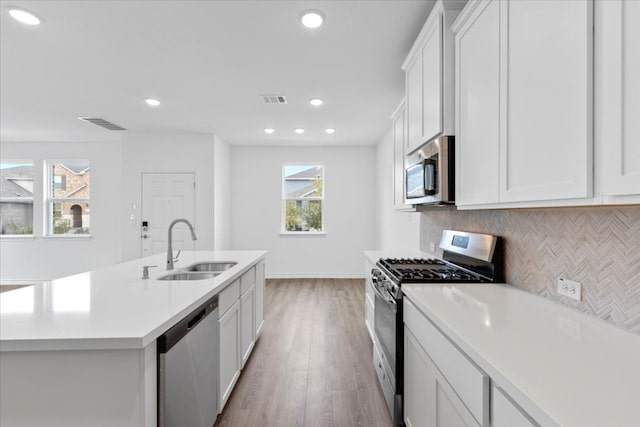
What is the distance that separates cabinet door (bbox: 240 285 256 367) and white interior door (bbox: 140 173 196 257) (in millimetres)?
2975

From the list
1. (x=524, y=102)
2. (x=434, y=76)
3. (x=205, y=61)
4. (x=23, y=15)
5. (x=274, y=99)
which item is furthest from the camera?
(x=274, y=99)

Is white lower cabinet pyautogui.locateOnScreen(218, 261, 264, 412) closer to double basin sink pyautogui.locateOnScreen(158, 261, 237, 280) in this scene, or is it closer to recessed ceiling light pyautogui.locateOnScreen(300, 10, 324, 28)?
double basin sink pyautogui.locateOnScreen(158, 261, 237, 280)

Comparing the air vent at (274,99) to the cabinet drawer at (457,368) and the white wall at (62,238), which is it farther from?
the white wall at (62,238)

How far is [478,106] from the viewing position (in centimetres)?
158

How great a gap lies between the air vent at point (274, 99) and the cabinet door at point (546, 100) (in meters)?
2.61

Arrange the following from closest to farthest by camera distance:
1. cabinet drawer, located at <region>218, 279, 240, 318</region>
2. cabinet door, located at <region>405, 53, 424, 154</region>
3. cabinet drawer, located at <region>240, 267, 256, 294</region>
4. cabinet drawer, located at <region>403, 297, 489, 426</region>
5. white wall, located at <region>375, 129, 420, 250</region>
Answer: cabinet drawer, located at <region>403, 297, 489, 426</region>, cabinet drawer, located at <region>218, 279, 240, 318</region>, cabinet door, located at <region>405, 53, 424, 154</region>, cabinet drawer, located at <region>240, 267, 256, 294</region>, white wall, located at <region>375, 129, 420, 250</region>

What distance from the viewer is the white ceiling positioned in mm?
2105

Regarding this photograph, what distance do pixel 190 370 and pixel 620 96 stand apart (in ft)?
6.04

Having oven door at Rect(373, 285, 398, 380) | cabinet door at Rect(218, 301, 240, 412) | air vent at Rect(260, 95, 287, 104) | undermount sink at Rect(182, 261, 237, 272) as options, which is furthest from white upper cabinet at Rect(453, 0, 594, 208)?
air vent at Rect(260, 95, 287, 104)

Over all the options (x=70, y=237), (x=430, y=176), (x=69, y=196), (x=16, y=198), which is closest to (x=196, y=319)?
(x=430, y=176)

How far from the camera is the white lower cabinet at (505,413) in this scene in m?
0.76

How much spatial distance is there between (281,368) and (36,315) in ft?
5.97

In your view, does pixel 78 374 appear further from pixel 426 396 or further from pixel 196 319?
pixel 426 396

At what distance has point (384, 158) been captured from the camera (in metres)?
5.44
